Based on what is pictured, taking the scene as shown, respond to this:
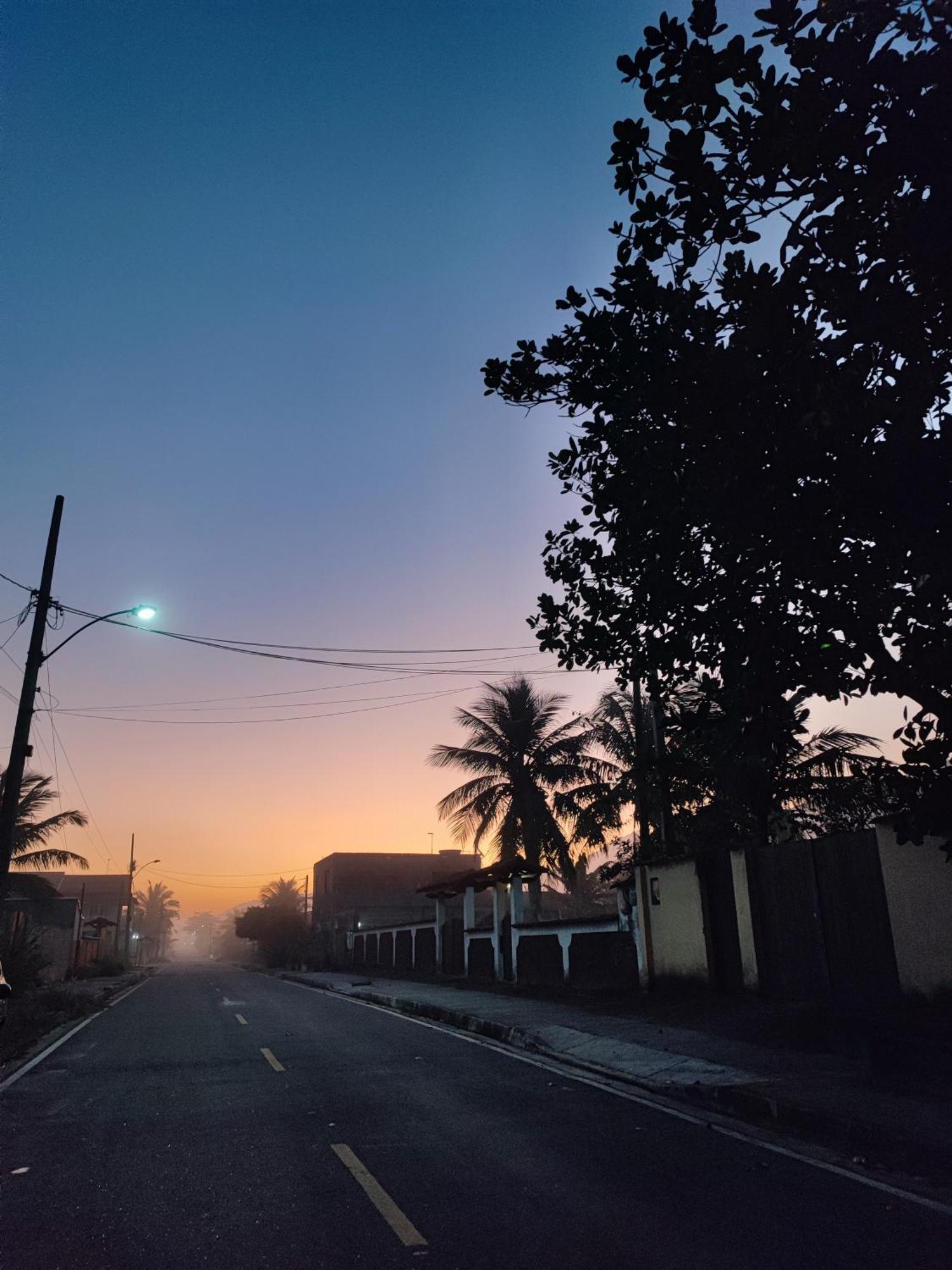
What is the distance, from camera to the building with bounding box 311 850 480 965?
63.2m

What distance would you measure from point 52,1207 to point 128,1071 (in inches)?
232

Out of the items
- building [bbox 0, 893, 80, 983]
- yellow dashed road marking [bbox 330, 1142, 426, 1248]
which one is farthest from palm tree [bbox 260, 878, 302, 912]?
yellow dashed road marking [bbox 330, 1142, 426, 1248]

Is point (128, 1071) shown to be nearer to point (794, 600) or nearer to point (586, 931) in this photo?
point (794, 600)

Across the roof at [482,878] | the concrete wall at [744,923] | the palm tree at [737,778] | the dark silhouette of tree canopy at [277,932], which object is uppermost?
the palm tree at [737,778]

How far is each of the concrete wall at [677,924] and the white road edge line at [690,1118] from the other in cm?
429

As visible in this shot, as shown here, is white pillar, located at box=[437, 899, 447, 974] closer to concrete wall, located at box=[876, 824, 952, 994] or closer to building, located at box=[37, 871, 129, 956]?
concrete wall, located at box=[876, 824, 952, 994]

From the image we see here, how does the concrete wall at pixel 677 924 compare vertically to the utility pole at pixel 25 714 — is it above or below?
below

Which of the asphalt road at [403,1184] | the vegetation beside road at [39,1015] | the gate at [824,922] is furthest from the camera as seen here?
the vegetation beside road at [39,1015]

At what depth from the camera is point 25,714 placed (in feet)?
51.3

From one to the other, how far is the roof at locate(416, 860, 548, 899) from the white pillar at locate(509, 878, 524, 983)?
0.28 meters

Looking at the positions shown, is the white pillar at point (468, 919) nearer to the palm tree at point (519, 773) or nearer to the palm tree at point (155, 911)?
the palm tree at point (519, 773)

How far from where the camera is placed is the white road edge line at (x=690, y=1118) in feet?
17.5

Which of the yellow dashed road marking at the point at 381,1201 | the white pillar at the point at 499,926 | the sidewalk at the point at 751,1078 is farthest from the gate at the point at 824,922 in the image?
the white pillar at the point at 499,926

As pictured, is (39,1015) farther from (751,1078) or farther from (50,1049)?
(751,1078)
